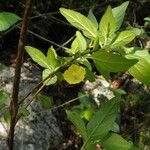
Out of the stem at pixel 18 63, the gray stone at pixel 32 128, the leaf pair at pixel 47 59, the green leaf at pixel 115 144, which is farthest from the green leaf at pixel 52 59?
the gray stone at pixel 32 128

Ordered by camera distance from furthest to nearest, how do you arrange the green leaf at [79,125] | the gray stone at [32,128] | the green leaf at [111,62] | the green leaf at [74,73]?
1. the gray stone at [32,128]
2. the green leaf at [79,125]
3. the green leaf at [74,73]
4. the green leaf at [111,62]

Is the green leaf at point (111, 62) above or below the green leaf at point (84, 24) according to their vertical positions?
below

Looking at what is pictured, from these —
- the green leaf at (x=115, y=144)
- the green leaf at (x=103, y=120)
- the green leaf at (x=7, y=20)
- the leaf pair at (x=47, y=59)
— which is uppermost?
the green leaf at (x=7, y=20)

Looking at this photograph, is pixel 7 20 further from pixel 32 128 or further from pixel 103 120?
pixel 32 128

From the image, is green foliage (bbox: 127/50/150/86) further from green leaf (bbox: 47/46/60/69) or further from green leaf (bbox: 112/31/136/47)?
green leaf (bbox: 47/46/60/69)

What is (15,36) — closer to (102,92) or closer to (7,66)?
(7,66)

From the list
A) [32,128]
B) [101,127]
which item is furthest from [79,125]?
[32,128]

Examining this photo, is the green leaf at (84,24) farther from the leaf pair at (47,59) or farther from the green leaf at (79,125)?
the green leaf at (79,125)
